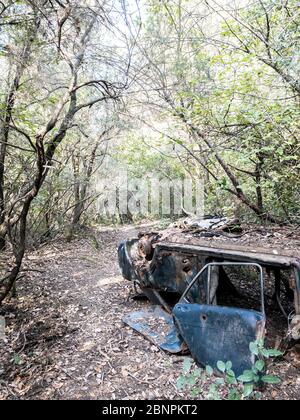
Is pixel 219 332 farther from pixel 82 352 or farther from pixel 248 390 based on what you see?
pixel 82 352

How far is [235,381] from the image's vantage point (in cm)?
252

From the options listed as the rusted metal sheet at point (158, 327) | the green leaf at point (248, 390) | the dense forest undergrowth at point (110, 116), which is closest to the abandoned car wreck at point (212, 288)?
the rusted metal sheet at point (158, 327)

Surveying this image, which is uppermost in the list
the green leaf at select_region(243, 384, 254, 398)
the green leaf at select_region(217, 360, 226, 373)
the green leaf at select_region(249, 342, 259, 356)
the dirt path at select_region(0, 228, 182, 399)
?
the green leaf at select_region(249, 342, 259, 356)

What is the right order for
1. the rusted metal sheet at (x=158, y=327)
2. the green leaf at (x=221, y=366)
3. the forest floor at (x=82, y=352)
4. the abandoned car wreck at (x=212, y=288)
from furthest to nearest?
the rusted metal sheet at (x=158, y=327)
the forest floor at (x=82, y=352)
the abandoned car wreck at (x=212, y=288)
the green leaf at (x=221, y=366)

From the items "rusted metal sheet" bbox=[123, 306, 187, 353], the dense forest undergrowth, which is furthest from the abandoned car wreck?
the dense forest undergrowth

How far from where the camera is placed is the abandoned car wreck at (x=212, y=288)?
8.95 ft

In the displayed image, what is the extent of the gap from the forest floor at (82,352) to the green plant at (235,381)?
18 cm

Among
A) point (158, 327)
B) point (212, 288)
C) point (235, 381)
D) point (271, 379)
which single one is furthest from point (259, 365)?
point (158, 327)

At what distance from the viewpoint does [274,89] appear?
213 inches

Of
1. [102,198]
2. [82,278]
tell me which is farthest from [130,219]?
[82,278]

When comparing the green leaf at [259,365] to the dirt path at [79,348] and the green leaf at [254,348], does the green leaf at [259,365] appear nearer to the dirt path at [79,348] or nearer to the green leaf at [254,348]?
the green leaf at [254,348]

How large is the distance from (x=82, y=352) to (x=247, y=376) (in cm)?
207

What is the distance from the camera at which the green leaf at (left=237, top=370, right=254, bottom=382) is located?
237cm

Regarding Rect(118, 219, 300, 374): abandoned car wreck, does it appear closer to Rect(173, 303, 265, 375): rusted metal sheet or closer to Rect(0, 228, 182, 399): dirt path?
Rect(173, 303, 265, 375): rusted metal sheet
